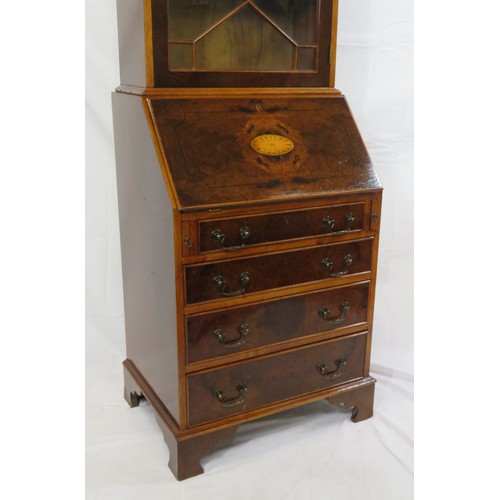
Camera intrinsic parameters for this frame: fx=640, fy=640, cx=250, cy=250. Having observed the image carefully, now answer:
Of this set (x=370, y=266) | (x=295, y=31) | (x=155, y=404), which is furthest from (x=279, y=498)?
(x=295, y=31)

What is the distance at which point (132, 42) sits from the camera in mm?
2102

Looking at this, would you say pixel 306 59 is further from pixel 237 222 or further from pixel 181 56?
pixel 237 222

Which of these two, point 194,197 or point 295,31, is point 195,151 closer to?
point 194,197

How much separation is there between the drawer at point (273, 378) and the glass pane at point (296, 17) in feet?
3.61

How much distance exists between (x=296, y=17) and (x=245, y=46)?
21 cm

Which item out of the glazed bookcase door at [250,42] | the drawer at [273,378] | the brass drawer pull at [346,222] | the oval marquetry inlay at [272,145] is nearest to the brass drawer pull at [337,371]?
the drawer at [273,378]

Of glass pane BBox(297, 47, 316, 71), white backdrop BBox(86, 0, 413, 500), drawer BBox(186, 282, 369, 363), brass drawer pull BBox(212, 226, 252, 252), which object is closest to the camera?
brass drawer pull BBox(212, 226, 252, 252)

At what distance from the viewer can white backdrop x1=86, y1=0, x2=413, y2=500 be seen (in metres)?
2.15

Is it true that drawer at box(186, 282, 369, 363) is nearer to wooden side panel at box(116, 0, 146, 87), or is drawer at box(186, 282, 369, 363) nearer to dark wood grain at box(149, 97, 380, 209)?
dark wood grain at box(149, 97, 380, 209)

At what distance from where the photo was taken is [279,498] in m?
2.08

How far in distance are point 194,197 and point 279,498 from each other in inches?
39.9

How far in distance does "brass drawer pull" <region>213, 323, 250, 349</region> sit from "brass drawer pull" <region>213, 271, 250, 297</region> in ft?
0.40

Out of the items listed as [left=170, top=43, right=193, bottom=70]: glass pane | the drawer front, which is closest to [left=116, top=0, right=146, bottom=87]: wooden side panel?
[left=170, top=43, right=193, bottom=70]: glass pane

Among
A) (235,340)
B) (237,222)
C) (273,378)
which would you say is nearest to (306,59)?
(237,222)
